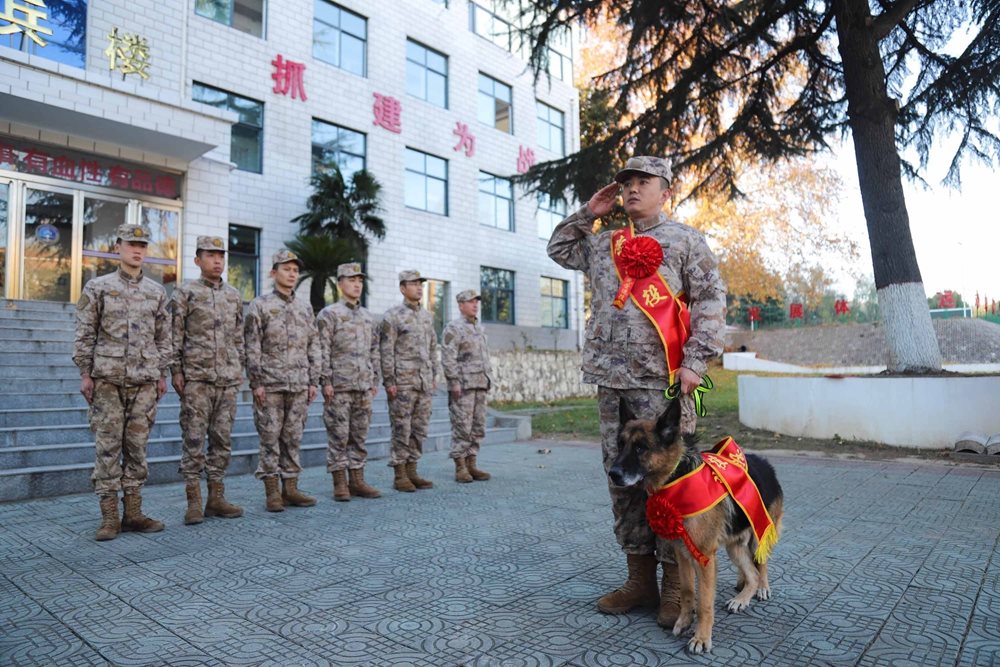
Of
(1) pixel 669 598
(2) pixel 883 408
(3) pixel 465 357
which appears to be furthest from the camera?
(2) pixel 883 408

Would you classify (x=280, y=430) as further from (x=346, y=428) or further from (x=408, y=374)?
(x=408, y=374)

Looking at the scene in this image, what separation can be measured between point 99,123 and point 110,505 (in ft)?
29.4

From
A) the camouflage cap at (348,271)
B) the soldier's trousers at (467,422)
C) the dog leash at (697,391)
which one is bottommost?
the soldier's trousers at (467,422)

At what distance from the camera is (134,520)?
16.3 feet

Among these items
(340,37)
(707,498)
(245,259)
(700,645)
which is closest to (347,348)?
(707,498)

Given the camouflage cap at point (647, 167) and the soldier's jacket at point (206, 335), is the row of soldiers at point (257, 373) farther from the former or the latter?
the camouflage cap at point (647, 167)

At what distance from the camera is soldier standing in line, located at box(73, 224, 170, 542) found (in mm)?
4930

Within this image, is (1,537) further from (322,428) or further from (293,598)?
(322,428)

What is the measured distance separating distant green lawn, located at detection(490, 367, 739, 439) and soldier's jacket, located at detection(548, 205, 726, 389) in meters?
6.15

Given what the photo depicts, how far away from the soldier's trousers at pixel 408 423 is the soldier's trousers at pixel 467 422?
15.0 inches

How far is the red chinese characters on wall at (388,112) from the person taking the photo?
60.5 ft

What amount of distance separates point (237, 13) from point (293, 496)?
14.2m

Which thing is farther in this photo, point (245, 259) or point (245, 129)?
point (245, 129)

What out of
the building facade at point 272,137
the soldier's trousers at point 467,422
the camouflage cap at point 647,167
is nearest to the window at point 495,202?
the building facade at point 272,137
